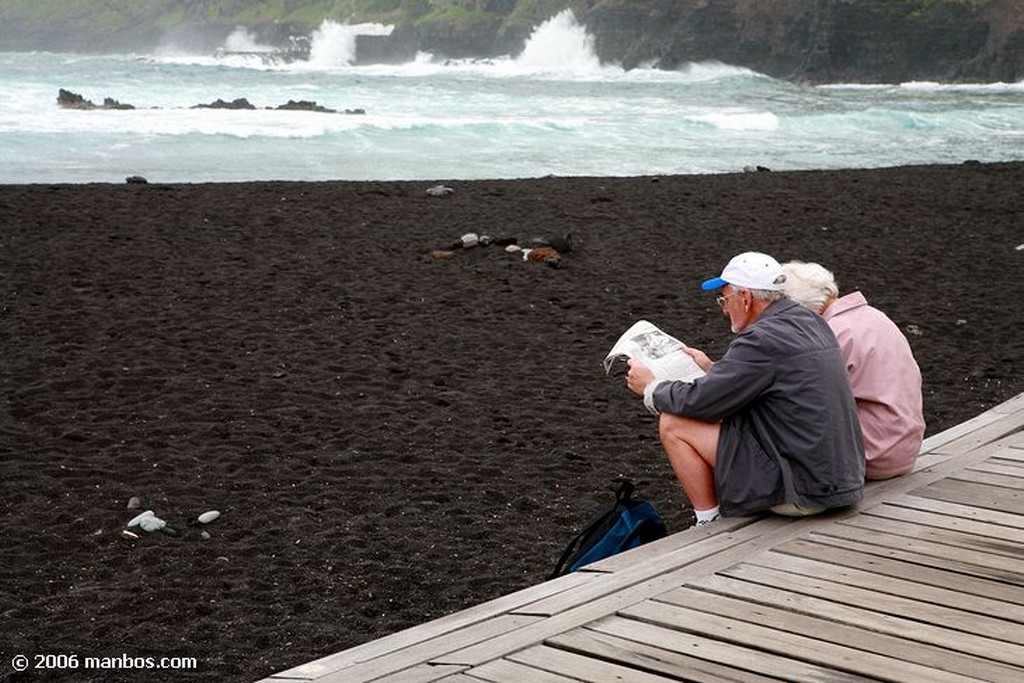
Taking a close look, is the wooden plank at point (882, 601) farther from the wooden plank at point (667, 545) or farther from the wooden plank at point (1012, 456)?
the wooden plank at point (1012, 456)

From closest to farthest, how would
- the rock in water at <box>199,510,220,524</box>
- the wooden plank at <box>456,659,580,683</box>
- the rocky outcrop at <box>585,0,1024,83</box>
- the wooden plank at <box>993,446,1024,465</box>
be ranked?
the wooden plank at <box>456,659,580,683</box>
the wooden plank at <box>993,446,1024,465</box>
the rock in water at <box>199,510,220,524</box>
the rocky outcrop at <box>585,0,1024,83</box>

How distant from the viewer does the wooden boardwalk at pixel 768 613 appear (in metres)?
3.54

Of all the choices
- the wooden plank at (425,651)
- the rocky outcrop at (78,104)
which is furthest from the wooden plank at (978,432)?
the rocky outcrop at (78,104)

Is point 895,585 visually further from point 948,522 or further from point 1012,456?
point 1012,456

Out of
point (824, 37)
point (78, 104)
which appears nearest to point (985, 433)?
point (78, 104)

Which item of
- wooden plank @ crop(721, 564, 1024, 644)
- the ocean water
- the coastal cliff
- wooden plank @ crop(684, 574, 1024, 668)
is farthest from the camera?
the coastal cliff

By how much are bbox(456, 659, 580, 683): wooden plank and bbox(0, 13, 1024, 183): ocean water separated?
1902 centimetres

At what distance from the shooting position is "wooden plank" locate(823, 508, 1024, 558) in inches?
179

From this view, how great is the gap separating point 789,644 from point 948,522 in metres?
1.35

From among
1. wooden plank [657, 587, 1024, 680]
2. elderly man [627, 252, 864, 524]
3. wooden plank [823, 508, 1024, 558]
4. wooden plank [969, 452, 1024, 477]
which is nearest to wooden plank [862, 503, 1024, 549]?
wooden plank [823, 508, 1024, 558]

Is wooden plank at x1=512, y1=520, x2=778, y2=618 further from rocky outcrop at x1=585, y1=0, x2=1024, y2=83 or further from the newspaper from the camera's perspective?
rocky outcrop at x1=585, y1=0, x2=1024, y2=83

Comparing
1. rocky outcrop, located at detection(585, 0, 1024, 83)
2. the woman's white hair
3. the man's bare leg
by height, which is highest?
rocky outcrop, located at detection(585, 0, 1024, 83)

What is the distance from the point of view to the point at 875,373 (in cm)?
516

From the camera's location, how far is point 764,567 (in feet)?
14.2
